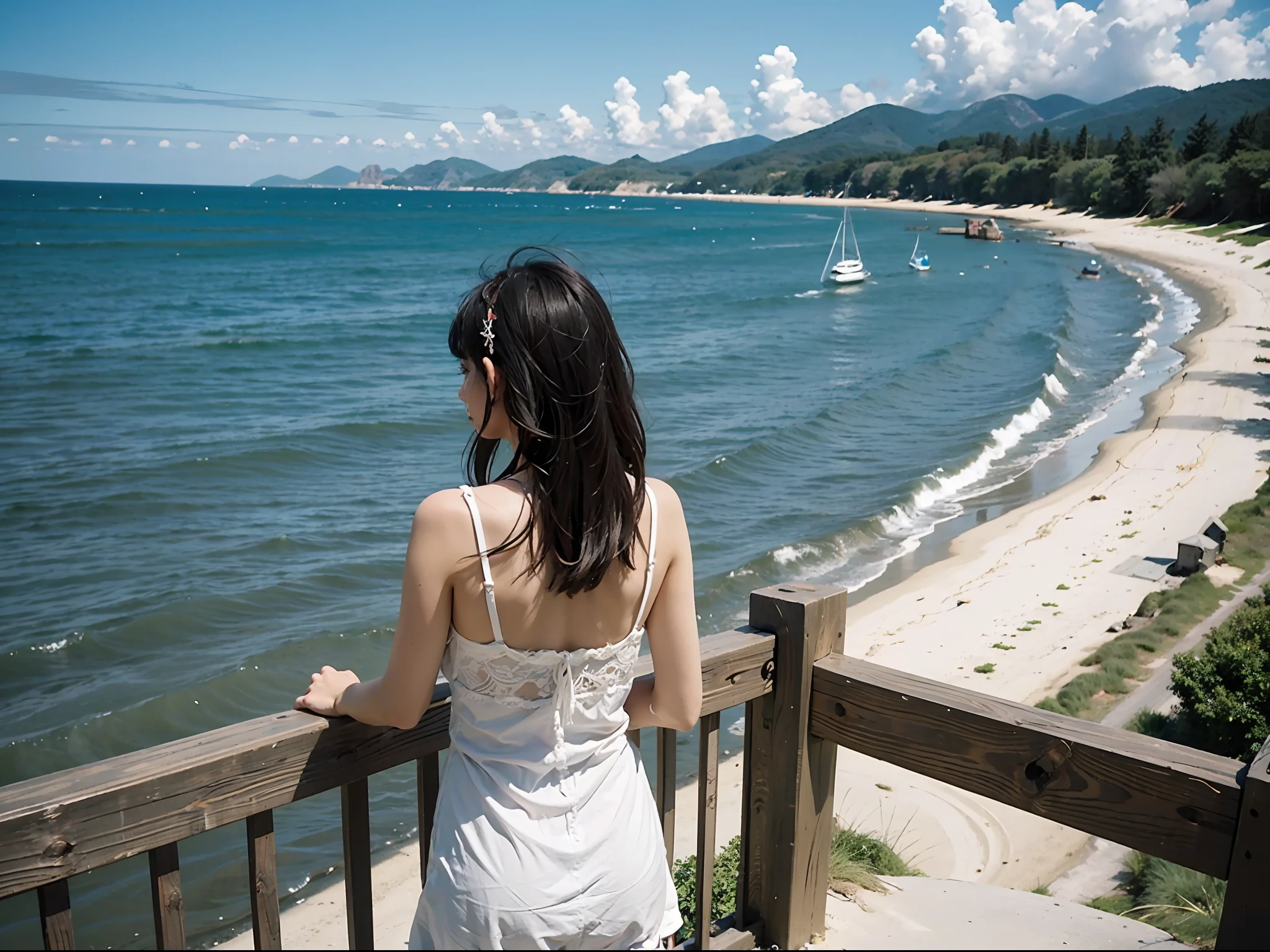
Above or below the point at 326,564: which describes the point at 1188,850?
above

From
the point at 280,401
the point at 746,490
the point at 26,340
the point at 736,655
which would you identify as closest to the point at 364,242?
the point at 26,340

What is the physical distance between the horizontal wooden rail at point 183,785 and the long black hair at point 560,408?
504 millimetres

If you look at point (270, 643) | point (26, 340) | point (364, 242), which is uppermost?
point (364, 242)

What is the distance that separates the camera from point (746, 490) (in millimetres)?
15789

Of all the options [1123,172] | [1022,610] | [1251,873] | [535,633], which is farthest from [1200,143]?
[535,633]

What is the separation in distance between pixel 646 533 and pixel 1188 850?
1179 mm

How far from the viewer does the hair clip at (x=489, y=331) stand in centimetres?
162

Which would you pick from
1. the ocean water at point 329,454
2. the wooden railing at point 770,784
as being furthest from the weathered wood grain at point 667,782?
the ocean water at point 329,454

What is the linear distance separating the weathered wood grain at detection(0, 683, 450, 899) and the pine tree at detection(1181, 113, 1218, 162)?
9454cm

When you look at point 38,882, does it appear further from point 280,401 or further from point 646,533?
point 280,401

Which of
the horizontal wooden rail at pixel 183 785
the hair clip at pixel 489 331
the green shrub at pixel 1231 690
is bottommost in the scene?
the green shrub at pixel 1231 690

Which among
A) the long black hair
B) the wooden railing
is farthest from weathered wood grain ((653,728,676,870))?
the long black hair

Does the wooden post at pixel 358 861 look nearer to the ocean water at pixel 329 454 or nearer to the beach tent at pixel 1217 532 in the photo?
the ocean water at pixel 329 454

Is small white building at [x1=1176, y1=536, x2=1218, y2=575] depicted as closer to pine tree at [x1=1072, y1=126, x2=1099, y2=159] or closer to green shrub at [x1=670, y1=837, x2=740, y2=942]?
green shrub at [x1=670, y1=837, x2=740, y2=942]
